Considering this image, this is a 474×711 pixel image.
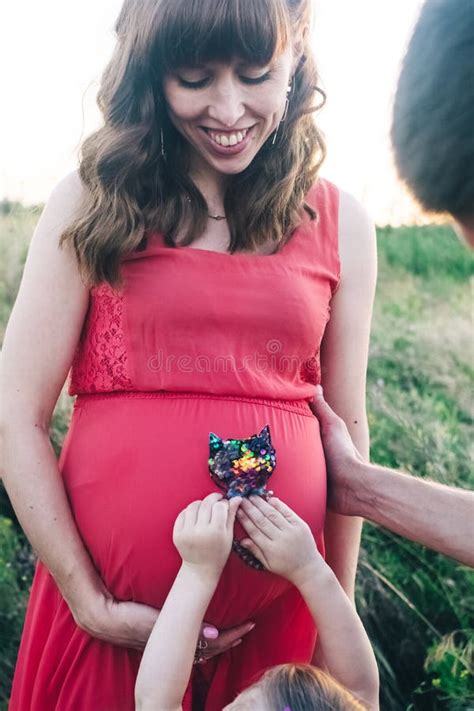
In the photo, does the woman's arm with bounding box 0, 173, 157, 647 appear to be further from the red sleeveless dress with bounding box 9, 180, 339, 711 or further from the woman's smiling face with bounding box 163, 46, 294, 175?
the woman's smiling face with bounding box 163, 46, 294, 175

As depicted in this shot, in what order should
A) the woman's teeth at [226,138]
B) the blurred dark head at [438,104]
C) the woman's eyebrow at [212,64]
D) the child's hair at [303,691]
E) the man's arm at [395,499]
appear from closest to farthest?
the blurred dark head at [438,104], the child's hair at [303,691], the woman's eyebrow at [212,64], the woman's teeth at [226,138], the man's arm at [395,499]

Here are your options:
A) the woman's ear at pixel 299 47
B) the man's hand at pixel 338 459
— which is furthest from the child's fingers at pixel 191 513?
the woman's ear at pixel 299 47

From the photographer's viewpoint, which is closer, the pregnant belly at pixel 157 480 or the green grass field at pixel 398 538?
the pregnant belly at pixel 157 480

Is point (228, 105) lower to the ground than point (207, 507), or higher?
higher

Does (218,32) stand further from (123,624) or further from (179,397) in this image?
(123,624)

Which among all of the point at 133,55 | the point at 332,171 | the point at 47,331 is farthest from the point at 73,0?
the point at 47,331

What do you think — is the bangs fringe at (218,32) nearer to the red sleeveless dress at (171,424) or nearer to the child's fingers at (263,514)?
the red sleeveless dress at (171,424)

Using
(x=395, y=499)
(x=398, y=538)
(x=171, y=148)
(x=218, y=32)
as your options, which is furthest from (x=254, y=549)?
(x=398, y=538)

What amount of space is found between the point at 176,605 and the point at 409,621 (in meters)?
1.50

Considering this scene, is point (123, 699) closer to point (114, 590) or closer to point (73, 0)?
point (114, 590)

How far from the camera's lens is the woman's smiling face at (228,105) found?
1.89 meters

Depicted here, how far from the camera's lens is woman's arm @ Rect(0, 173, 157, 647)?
1915mm

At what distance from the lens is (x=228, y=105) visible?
190cm

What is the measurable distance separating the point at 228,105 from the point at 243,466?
71 cm
